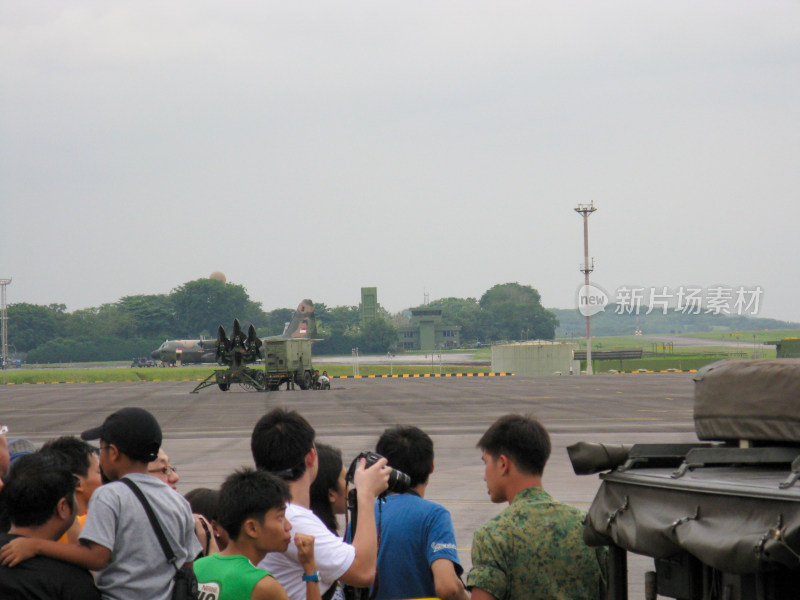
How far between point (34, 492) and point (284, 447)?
3.95 feet

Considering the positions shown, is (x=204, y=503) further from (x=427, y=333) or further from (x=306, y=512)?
(x=427, y=333)

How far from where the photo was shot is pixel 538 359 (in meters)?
72.9

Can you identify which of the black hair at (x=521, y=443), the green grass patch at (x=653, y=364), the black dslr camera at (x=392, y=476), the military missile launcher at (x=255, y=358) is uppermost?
the black hair at (x=521, y=443)

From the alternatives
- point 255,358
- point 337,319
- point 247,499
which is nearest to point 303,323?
point 255,358

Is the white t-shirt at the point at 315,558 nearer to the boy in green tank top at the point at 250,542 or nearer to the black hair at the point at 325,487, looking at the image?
the boy in green tank top at the point at 250,542

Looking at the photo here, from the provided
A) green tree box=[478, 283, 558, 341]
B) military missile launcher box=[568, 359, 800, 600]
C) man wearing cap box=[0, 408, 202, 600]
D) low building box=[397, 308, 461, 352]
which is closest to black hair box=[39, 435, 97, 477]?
man wearing cap box=[0, 408, 202, 600]

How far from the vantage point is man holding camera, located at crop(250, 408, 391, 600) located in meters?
4.09

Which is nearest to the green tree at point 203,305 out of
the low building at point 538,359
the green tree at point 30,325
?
the green tree at point 30,325

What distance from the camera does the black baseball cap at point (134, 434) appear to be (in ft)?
13.8

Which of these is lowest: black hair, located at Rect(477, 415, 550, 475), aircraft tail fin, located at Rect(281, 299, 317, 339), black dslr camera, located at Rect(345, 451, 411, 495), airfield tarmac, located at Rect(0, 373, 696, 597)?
airfield tarmac, located at Rect(0, 373, 696, 597)

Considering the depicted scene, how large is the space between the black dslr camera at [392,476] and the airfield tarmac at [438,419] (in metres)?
4.59

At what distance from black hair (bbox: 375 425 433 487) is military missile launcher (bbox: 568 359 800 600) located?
88 cm

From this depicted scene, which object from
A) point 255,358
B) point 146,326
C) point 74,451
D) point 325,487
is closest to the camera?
point 74,451

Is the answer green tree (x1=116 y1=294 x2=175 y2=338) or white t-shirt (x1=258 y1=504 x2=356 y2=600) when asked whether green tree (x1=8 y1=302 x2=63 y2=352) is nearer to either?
green tree (x1=116 y1=294 x2=175 y2=338)
